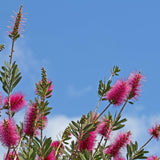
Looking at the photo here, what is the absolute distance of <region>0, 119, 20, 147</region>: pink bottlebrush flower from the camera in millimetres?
3164

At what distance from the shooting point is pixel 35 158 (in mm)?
3424

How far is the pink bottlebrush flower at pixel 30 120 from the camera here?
3.29 meters

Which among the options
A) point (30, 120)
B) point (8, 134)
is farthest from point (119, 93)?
point (8, 134)

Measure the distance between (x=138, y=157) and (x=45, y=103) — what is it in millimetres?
1409

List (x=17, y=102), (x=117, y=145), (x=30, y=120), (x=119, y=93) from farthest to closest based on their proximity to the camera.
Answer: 1. (x=119, y=93)
2. (x=117, y=145)
3. (x=17, y=102)
4. (x=30, y=120)

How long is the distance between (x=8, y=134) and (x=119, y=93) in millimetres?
1459

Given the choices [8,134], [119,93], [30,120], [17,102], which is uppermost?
[119,93]

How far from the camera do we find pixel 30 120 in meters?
3.29

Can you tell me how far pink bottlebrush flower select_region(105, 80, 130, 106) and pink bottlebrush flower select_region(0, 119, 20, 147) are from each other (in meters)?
1.32

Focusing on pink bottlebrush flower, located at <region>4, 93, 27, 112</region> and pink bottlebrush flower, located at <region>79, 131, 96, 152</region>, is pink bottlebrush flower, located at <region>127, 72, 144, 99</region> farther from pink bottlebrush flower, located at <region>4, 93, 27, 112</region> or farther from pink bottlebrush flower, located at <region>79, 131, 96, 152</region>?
pink bottlebrush flower, located at <region>4, 93, 27, 112</region>

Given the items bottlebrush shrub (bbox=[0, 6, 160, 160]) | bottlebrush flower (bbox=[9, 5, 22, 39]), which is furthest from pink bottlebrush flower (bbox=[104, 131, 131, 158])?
bottlebrush flower (bbox=[9, 5, 22, 39])

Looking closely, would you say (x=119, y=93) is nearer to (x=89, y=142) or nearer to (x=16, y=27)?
(x=89, y=142)

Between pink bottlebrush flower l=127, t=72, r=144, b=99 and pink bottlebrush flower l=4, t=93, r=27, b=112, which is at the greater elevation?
pink bottlebrush flower l=127, t=72, r=144, b=99

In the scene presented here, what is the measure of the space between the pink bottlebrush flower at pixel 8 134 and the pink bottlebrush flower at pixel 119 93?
4.33ft
